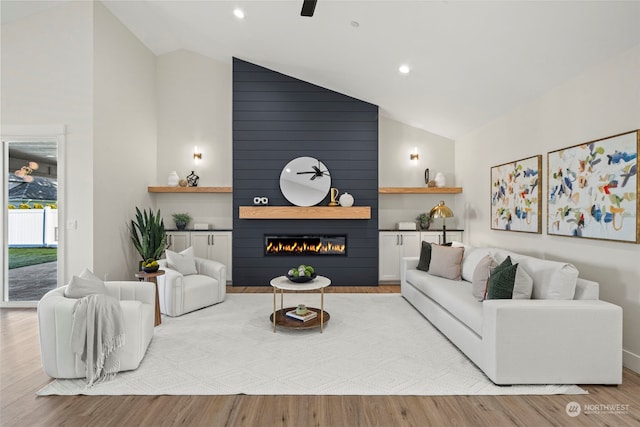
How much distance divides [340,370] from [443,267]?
2195 millimetres

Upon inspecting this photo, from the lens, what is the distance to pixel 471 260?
14.1ft

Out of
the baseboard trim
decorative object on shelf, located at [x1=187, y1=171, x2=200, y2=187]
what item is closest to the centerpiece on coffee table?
the baseboard trim

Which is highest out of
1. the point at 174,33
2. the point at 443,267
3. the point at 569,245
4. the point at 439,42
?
the point at 174,33

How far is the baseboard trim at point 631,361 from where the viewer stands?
109 inches

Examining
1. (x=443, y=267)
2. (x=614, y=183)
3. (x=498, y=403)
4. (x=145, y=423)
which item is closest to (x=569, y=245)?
(x=614, y=183)

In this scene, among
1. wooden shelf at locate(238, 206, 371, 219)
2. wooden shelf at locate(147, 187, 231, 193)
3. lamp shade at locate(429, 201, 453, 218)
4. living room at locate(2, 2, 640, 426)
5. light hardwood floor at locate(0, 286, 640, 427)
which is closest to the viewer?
light hardwood floor at locate(0, 286, 640, 427)

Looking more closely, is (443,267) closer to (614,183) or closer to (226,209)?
(614,183)

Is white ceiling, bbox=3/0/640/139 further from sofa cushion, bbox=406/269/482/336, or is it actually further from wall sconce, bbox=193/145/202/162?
sofa cushion, bbox=406/269/482/336

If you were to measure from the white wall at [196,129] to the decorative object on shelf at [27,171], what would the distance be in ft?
6.14

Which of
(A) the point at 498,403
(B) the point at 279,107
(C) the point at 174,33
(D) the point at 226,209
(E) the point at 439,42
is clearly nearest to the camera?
(A) the point at 498,403

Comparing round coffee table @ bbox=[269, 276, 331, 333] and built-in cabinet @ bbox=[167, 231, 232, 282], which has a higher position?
built-in cabinet @ bbox=[167, 231, 232, 282]

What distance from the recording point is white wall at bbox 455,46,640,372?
279cm

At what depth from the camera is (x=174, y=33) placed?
5.51 meters

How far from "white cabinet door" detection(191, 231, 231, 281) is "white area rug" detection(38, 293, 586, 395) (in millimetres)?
1701
